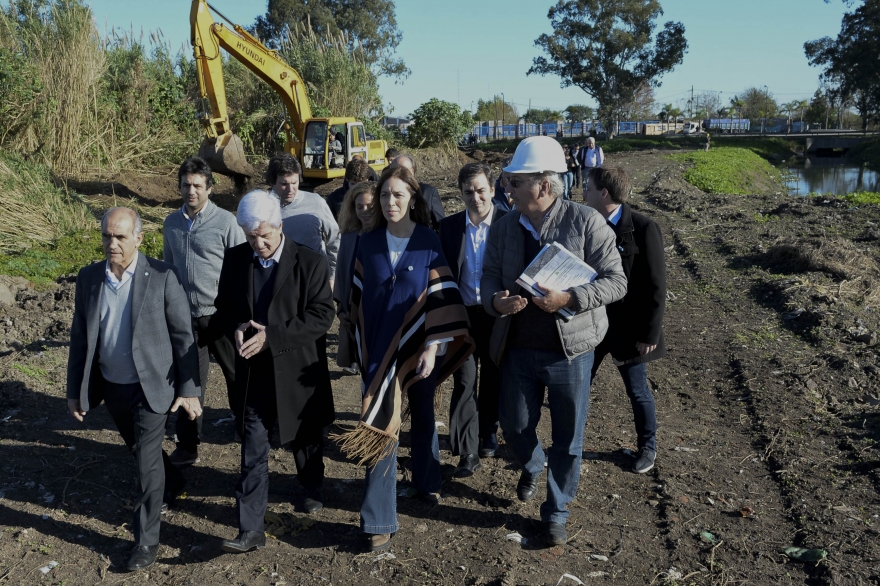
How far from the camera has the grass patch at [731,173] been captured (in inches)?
977

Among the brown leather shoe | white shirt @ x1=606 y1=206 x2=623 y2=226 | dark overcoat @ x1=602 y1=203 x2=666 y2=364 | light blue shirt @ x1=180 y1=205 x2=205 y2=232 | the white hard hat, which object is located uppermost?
the white hard hat

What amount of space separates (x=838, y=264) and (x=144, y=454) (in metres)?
9.43

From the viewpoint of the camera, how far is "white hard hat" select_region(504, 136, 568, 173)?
360 centimetres

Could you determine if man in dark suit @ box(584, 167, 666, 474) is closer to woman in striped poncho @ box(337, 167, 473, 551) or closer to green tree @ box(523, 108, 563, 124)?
woman in striped poncho @ box(337, 167, 473, 551)

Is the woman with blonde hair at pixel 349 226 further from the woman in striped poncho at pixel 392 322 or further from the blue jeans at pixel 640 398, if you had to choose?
the blue jeans at pixel 640 398

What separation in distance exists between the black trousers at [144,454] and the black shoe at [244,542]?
0.39 m

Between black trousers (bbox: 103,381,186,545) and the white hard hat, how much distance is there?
221 cm

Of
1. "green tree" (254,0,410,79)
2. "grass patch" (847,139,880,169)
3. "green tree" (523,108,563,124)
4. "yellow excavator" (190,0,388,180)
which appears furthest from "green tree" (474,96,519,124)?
"yellow excavator" (190,0,388,180)

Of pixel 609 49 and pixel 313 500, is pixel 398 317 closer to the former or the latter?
pixel 313 500

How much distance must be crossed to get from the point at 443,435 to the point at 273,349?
2.11 metres

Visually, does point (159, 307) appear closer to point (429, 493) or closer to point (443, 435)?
point (429, 493)

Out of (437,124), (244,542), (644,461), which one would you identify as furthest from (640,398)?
(437,124)

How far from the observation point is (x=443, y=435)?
5.64m

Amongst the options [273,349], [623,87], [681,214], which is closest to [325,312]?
[273,349]
